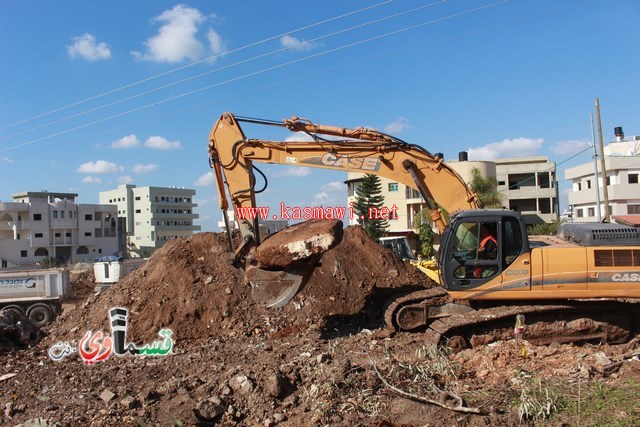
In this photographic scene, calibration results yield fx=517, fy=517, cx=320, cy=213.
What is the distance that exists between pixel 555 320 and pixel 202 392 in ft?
19.2

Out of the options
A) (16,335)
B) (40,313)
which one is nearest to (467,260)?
(16,335)

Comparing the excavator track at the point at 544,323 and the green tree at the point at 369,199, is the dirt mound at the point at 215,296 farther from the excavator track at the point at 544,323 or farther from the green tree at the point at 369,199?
the green tree at the point at 369,199

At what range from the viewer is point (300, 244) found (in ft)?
27.3

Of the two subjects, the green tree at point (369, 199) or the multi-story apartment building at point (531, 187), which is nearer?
the green tree at point (369, 199)

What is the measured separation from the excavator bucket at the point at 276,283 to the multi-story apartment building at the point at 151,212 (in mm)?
70645

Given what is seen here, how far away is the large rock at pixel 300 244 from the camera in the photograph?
8.28 meters

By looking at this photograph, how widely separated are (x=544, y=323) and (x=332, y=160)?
181 inches

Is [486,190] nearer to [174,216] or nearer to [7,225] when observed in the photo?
[7,225]

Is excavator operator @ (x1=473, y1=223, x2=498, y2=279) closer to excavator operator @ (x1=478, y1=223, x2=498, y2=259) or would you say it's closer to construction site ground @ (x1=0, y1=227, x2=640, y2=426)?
excavator operator @ (x1=478, y1=223, x2=498, y2=259)

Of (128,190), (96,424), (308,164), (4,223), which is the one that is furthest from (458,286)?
(128,190)

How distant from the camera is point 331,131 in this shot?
9578mm
